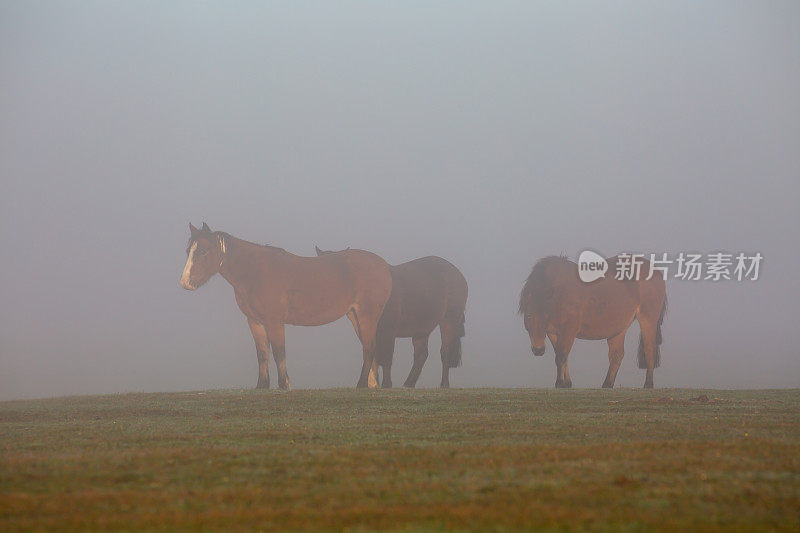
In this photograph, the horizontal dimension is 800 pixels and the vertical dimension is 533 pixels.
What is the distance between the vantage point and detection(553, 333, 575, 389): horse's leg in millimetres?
24969

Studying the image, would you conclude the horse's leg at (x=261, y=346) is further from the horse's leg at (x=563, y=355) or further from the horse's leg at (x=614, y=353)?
the horse's leg at (x=614, y=353)

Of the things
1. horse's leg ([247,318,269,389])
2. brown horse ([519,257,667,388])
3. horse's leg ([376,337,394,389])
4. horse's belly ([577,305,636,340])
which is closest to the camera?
horse's leg ([247,318,269,389])

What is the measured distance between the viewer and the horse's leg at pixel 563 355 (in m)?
25.0

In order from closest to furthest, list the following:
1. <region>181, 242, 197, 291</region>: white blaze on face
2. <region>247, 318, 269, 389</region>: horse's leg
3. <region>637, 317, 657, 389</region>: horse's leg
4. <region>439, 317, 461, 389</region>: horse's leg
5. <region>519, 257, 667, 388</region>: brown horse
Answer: <region>181, 242, 197, 291</region>: white blaze on face → <region>247, 318, 269, 389</region>: horse's leg → <region>519, 257, 667, 388</region>: brown horse → <region>637, 317, 657, 389</region>: horse's leg → <region>439, 317, 461, 389</region>: horse's leg

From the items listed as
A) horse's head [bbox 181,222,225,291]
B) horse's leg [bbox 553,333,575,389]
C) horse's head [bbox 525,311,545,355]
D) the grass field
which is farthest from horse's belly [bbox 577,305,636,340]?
horse's head [bbox 181,222,225,291]

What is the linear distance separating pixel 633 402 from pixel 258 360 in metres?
10.3

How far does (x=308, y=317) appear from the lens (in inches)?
958

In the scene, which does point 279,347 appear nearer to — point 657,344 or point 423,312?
point 423,312

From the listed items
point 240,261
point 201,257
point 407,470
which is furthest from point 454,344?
point 407,470

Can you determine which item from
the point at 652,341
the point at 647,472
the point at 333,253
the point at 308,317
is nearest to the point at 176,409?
the point at 308,317

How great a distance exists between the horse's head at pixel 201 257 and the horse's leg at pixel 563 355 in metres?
9.45

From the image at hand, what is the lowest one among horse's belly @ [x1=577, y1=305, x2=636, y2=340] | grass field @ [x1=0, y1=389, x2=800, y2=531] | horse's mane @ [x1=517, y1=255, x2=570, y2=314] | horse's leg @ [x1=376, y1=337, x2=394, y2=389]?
grass field @ [x1=0, y1=389, x2=800, y2=531]

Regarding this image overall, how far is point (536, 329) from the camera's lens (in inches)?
992

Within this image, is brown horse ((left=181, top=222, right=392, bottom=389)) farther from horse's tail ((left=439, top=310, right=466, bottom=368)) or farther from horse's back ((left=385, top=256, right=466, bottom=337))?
horse's tail ((left=439, top=310, right=466, bottom=368))
